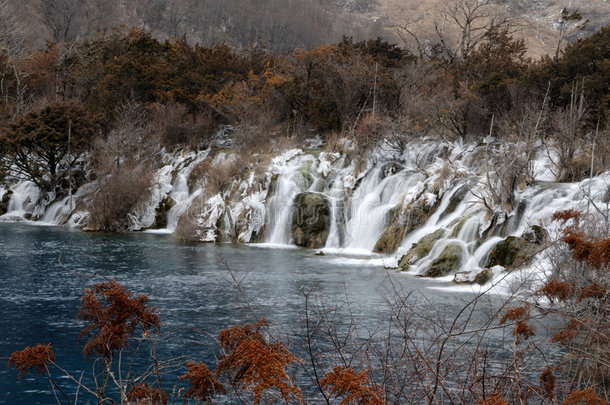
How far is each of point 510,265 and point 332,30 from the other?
114117 mm

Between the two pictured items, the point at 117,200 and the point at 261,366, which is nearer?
the point at 261,366

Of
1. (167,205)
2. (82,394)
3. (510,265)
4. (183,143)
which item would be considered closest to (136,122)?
(183,143)

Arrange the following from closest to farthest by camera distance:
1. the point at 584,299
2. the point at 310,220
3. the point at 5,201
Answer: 1. the point at 584,299
2. the point at 310,220
3. the point at 5,201

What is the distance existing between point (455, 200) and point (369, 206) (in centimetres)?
523

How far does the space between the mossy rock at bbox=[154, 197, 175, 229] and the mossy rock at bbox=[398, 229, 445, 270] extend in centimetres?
1629

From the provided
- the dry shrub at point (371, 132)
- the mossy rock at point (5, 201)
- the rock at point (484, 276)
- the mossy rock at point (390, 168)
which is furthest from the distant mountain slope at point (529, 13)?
the rock at point (484, 276)

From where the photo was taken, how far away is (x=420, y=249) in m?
19.7

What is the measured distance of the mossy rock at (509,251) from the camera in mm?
16547

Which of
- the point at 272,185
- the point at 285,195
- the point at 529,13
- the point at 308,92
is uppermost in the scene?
the point at 529,13

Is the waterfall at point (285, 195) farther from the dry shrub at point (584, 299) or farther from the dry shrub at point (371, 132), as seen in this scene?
the dry shrub at point (584, 299)

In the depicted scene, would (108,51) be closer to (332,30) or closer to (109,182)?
(109,182)

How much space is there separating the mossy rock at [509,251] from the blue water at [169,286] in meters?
2.21

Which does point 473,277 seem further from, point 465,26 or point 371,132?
point 465,26

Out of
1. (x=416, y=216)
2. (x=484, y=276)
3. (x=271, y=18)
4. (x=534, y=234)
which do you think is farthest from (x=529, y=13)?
(x=484, y=276)
